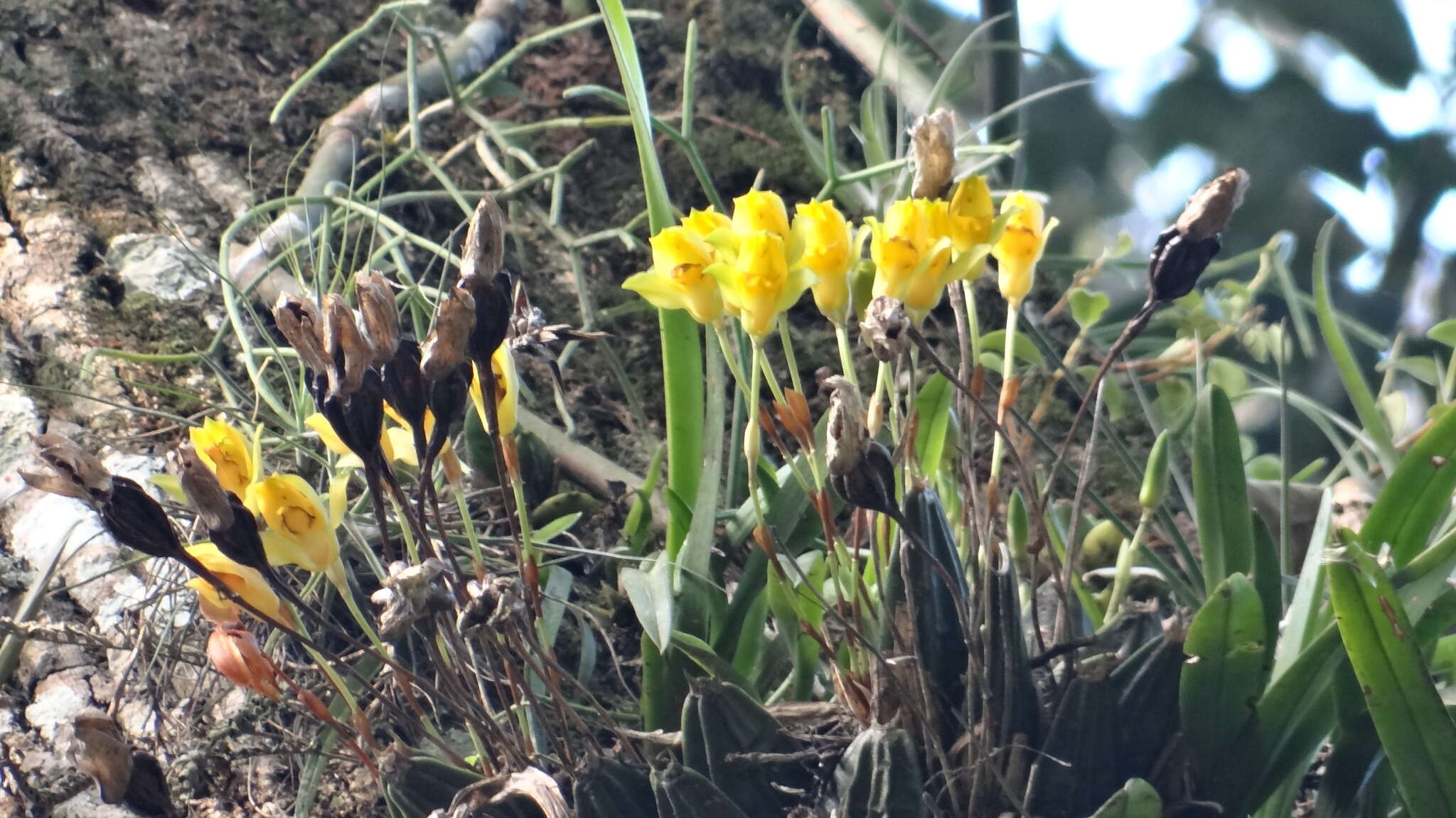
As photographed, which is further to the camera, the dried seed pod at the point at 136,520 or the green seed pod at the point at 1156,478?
the green seed pod at the point at 1156,478

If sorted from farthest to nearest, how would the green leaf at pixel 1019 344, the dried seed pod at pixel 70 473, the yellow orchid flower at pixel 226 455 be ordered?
the green leaf at pixel 1019 344 → the yellow orchid flower at pixel 226 455 → the dried seed pod at pixel 70 473

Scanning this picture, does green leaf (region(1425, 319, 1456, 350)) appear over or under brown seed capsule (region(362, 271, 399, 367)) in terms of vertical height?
under

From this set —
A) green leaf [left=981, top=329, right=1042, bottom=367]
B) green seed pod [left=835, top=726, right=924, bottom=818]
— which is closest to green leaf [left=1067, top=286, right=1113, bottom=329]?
green leaf [left=981, top=329, right=1042, bottom=367]

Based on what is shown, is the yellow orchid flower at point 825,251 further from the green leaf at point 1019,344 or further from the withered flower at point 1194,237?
the green leaf at point 1019,344

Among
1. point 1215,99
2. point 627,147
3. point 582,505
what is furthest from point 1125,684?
point 1215,99

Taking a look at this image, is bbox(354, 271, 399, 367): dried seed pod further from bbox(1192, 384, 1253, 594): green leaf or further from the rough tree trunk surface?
bbox(1192, 384, 1253, 594): green leaf

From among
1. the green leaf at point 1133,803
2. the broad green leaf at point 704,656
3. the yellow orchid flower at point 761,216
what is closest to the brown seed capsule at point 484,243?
the yellow orchid flower at point 761,216

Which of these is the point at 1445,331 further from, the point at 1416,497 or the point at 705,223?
the point at 705,223
